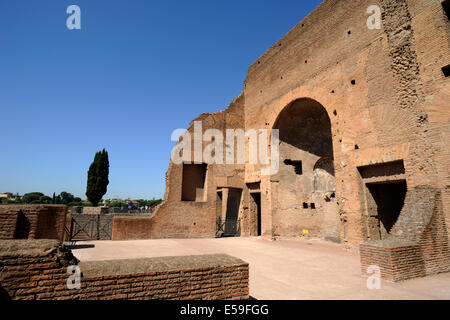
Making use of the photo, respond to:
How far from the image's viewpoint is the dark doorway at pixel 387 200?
852 cm

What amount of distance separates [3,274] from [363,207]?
8.97m

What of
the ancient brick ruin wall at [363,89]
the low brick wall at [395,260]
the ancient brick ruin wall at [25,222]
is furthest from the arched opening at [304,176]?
the ancient brick ruin wall at [25,222]

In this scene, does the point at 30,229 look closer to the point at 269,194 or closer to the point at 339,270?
the point at 339,270

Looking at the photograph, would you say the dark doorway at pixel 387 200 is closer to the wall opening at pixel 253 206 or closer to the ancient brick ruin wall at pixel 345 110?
the ancient brick ruin wall at pixel 345 110

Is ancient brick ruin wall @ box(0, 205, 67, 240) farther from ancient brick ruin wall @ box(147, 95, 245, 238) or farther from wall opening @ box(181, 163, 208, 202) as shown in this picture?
wall opening @ box(181, 163, 208, 202)

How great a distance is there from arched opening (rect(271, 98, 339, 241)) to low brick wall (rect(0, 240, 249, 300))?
9.80 metres

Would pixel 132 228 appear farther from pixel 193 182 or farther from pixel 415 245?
pixel 415 245

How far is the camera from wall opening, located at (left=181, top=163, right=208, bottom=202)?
569 inches

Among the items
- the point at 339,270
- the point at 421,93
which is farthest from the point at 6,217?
the point at 421,93

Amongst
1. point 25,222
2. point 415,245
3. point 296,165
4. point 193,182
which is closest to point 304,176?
point 296,165

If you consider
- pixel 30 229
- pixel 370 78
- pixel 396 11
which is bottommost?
pixel 30 229

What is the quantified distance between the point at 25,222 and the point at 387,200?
1084 centimetres

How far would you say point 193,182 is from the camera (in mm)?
14648

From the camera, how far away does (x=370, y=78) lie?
828 centimetres
